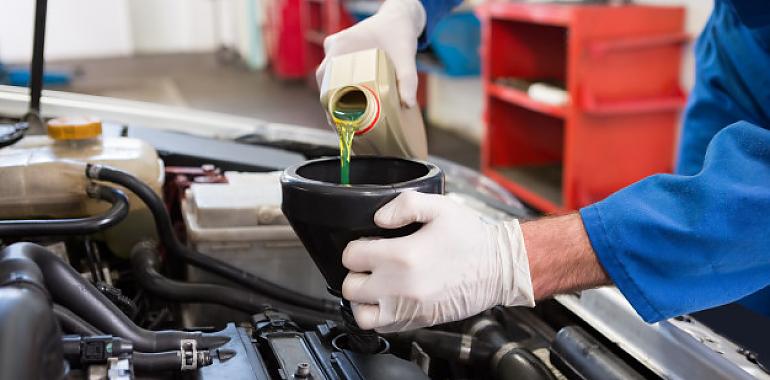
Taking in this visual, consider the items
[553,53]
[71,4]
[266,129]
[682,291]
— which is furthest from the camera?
[71,4]

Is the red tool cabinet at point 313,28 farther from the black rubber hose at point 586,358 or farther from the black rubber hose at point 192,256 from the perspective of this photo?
the black rubber hose at point 586,358

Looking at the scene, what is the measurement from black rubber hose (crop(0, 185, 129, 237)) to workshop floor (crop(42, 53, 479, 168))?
11.2 ft

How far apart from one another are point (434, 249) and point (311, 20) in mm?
6640

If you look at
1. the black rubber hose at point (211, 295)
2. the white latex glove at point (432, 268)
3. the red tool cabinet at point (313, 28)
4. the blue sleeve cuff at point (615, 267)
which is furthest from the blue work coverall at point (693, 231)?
the red tool cabinet at point (313, 28)

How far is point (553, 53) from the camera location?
3645 mm

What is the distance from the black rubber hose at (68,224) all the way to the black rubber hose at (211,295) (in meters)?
0.10

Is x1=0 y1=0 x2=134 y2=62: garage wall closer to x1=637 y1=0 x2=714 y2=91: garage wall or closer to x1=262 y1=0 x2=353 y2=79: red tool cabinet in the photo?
x1=262 y1=0 x2=353 y2=79: red tool cabinet

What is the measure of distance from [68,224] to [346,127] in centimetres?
38

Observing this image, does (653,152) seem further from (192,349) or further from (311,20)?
(311,20)

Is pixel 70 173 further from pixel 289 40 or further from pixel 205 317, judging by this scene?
pixel 289 40

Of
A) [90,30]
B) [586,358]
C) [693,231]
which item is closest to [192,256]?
[586,358]

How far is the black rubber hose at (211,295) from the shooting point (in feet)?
3.30

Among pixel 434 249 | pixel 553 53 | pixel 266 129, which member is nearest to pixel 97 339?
pixel 434 249

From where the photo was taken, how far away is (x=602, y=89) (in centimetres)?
292
